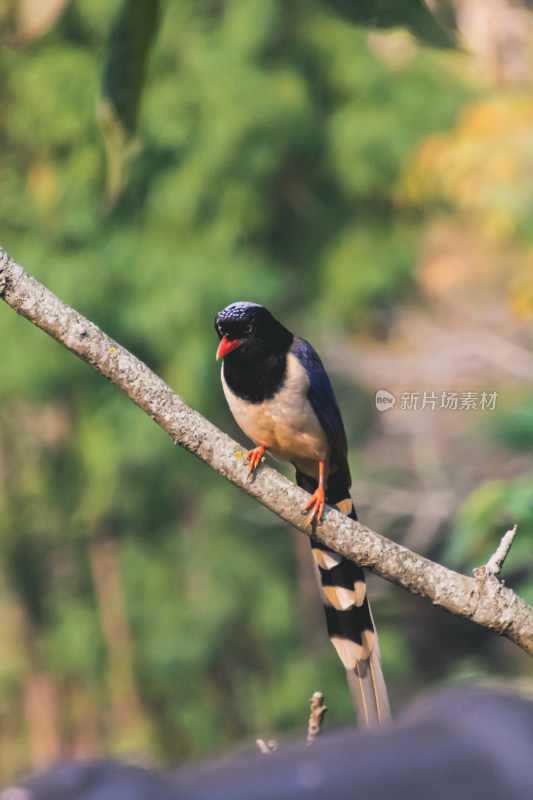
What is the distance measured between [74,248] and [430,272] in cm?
281

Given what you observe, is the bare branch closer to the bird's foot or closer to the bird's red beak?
the bird's foot

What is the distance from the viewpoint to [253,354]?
219 cm

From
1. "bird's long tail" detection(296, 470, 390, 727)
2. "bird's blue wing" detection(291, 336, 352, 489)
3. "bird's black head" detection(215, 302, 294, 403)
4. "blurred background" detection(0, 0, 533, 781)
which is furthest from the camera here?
"blurred background" detection(0, 0, 533, 781)

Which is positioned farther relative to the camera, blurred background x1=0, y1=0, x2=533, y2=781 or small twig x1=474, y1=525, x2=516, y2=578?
blurred background x1=0, y1=0, x2=533, y2=781

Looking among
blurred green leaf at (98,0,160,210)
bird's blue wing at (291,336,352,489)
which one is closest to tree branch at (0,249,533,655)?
blurred green leaf at (98,0,160,210)

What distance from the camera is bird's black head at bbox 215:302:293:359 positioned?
2100 mm

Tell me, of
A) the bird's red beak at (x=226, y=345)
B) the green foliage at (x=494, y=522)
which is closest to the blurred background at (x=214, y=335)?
the green foliage at (x=494, y=522)

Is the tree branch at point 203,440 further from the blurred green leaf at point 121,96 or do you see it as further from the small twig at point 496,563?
the blurred green leaf at point 121,96

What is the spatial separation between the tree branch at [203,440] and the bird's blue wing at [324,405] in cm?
67

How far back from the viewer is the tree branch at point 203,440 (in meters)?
1.58

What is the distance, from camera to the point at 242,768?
2.12ft

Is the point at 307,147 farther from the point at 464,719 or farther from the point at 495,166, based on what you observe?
the point at 464,719

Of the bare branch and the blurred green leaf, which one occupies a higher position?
the blurred green leaf

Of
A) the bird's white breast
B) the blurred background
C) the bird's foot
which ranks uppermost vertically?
the blurred background
